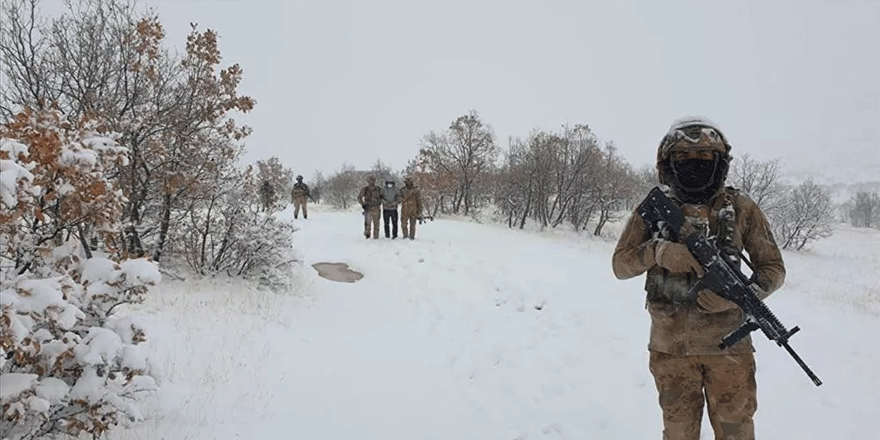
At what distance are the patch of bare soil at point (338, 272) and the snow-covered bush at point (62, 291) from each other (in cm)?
595

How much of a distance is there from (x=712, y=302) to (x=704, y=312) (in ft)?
0.27

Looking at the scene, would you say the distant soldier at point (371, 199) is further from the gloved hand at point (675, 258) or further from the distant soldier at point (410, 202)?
the gloved hand at point (675, 258)

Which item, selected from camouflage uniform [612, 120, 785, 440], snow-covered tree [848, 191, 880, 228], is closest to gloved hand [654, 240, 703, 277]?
camouflage uniform [612, 120, 785, 440]

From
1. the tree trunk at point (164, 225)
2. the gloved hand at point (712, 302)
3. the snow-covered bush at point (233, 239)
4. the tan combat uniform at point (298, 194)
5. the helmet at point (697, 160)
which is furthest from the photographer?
the tan combat uniform at point (298, 194)

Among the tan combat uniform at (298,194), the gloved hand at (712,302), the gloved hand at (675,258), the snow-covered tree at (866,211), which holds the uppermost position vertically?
the tan combat uniform at (298,194)

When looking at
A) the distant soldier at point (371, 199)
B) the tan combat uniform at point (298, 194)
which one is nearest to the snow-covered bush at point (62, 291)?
the distant soldier at point (371, 199)

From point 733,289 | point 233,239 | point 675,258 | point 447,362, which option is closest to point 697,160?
point 675,258

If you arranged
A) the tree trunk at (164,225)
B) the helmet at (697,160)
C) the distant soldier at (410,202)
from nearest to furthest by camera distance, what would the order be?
the helmet at (697,160), the tree trunk at (164,225), the distant soldier at (410,202)

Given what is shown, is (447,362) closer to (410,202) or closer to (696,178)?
(696,178)

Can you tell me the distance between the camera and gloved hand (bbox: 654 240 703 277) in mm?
2527

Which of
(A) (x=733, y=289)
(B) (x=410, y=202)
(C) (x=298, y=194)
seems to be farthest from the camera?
(C) (x=298, y=194)

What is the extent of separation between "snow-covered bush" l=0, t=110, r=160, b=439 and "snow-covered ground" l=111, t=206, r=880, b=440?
0.75 m

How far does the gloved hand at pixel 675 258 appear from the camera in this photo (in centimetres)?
253

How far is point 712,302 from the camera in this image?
2557mm
